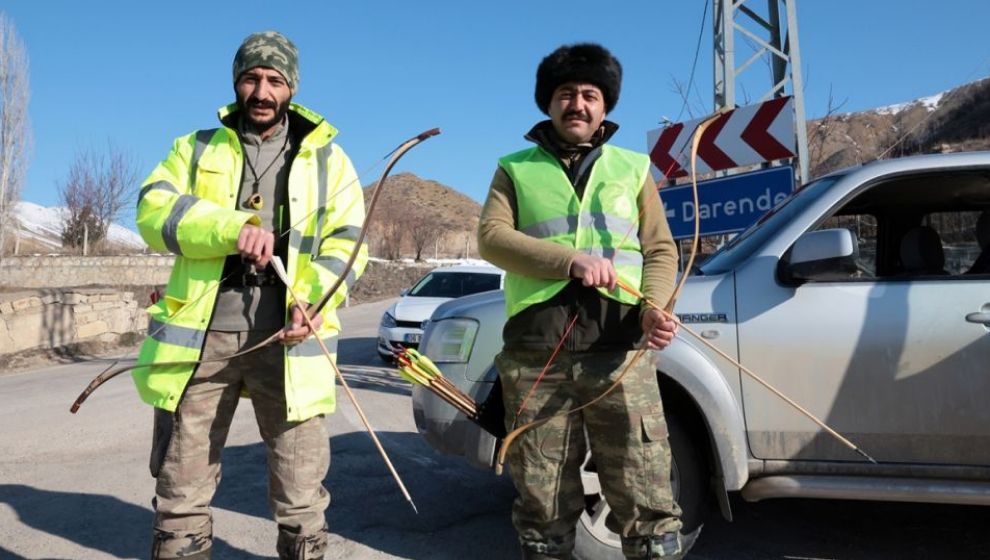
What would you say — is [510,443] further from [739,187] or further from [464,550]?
[739,187]

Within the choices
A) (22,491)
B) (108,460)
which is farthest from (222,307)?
(108,460)

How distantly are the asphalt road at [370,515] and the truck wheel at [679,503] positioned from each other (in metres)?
0.40

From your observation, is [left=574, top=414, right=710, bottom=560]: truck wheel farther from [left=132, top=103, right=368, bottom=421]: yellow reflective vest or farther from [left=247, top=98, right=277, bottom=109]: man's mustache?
[left=247, top=98, right=277, bottom=109]: man's mustache

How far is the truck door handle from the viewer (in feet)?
A: 9.61

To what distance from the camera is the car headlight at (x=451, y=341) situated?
3389 mm

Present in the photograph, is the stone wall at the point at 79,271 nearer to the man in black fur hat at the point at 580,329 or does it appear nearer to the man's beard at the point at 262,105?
the man's beard at the point at 262,105

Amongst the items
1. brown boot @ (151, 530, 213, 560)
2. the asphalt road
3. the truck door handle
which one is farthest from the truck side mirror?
brown boot @ (151, 530, 213, 560)

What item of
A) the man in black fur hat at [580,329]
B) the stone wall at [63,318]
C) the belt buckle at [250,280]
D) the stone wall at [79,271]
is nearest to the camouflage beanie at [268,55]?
the belt buckle at [250,280]

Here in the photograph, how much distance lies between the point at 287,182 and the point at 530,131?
0.88m

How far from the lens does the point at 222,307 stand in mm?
2455

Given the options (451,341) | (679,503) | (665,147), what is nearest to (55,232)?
(665,147)

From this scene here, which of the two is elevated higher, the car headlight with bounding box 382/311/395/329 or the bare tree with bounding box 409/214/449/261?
the bare tree with bounding box 409/214/449/261

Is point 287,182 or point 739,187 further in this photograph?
point 739,187

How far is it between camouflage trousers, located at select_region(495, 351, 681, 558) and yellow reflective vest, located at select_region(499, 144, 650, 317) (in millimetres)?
233
